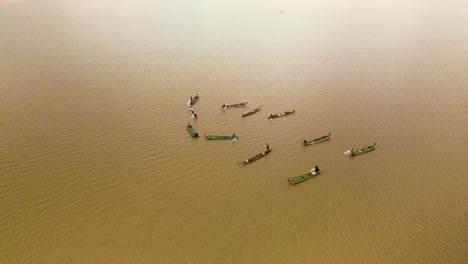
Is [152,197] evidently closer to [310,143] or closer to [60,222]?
[60,222]

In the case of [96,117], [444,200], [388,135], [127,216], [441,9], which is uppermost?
[441,9]

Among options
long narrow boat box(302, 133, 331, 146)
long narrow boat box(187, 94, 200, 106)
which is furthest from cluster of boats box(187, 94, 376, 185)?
long narrow boat box(187, 94, 200, 106)

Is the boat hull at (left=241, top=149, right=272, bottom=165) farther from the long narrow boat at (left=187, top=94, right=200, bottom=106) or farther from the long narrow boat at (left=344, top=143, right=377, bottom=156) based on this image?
the long narrow boat at (left=187, top=94, right=200, bottom=106)

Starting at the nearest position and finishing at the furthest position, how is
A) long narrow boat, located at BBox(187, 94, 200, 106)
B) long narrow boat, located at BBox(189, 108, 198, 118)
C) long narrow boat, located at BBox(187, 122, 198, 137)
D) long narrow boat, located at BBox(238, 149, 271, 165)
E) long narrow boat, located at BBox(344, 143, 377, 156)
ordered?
long narrow boat, located at BBox(238, 149, 271, 165)
long narrow boat, located at BBox(344, 143, 377, 156)
long narrow boat, located at BBox(187, 122, 198, 137)
long narrow boat, located at BBox(189, 108, 198, 118)
long narrow boat, located at BBox(187, 94, 200, 106)

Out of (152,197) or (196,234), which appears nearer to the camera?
(196,234)

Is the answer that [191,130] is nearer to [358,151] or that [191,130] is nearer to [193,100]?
[193,100]

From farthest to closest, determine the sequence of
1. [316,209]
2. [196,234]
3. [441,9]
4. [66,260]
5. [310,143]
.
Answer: [441,9]
[310,143]
[316,209]
[196,234]
[66,260]

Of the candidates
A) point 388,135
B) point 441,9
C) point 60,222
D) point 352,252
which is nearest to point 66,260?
point 60,222

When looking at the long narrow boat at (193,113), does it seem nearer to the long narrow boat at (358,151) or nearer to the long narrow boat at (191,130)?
the long narrow boat at (191,130)

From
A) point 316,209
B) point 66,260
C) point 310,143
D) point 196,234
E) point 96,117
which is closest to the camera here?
point 66,260
